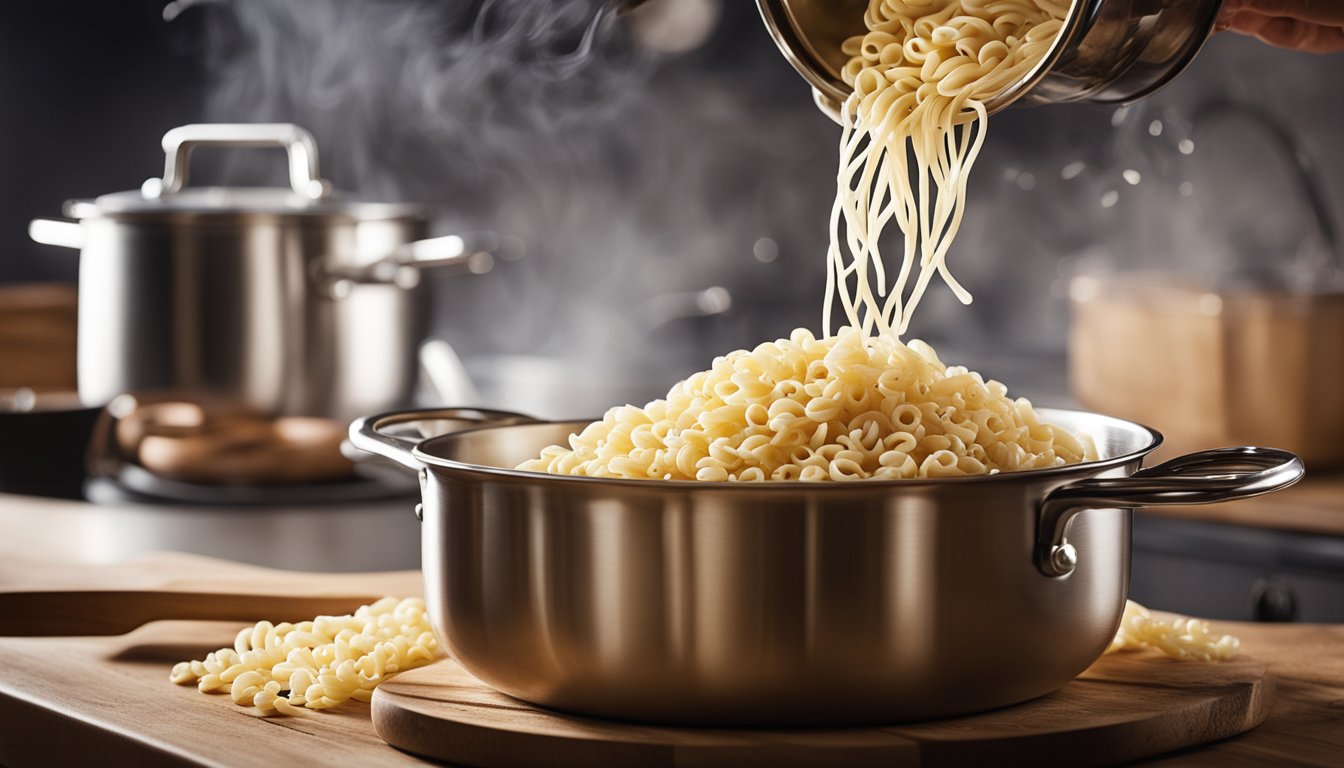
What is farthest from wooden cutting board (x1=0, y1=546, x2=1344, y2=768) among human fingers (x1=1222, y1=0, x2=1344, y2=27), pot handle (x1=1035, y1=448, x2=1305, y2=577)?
human fingers (x1=1222, y1=0, x2=1344, y2=27)

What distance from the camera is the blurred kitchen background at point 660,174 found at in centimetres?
271

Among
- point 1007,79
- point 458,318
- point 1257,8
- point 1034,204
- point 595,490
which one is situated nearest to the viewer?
point 595,490

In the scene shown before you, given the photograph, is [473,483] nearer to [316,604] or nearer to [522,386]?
[316,604]

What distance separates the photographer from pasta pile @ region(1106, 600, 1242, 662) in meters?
1.10

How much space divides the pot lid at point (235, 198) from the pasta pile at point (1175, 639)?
1120 millimetres

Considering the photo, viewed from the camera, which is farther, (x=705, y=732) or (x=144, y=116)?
(x=144, y=116)

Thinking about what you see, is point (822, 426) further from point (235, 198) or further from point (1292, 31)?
point (235, 198)

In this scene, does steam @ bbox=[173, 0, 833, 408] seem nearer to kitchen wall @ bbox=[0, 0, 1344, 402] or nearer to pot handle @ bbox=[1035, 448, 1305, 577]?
kitchen wall @ bbox=[0, 0, 1344, 402]

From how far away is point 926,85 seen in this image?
3.98 ft

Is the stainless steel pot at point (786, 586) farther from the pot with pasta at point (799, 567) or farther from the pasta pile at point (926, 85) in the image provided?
the pasta pile at point (926, 85)

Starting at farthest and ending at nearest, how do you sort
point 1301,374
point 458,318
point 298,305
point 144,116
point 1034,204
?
point 144,116 < point 458,318 < point 1034,204 < point 1301,374 < point 298,305

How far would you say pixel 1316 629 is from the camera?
1.27 metres

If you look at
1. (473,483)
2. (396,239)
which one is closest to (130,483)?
(396,239)

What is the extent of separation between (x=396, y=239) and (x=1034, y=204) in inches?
61.9
